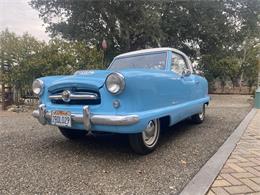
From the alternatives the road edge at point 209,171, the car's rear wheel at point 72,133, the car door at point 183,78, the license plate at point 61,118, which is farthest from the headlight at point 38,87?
the road edge at point 209,171

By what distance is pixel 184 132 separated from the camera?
5500 millimetres

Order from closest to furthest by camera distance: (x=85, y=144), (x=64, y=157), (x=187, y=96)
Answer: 1. (x=64, y=157)
2. (x=85, y=144)
3. (x=187, y=96)

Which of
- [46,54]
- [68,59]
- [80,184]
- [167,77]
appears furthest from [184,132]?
[46,54]

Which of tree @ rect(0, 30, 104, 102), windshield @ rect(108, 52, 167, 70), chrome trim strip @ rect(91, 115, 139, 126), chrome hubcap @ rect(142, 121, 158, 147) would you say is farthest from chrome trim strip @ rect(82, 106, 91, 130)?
tree @ rect(0, 30, 104, 102)

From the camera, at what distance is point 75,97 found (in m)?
3.60

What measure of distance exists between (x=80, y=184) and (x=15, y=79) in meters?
7.82

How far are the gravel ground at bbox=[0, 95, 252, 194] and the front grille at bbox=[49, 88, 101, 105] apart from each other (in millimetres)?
739

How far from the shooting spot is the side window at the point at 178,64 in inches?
189

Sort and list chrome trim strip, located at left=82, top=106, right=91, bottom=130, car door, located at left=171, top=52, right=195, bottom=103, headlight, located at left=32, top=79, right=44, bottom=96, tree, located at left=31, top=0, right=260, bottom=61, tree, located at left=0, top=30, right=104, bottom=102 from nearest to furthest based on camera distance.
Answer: chrome trim strip, located at left=82, top=106, right=91, bottom=130, headlight, located at left=32, top=79, right=44, bottom=96, car door, located at left=171, top=52, right=195, bottom=103, tree, located at left=0, top=30, right=104, bottom=102, tree, located at left=31, top=0, right=260, bottom=61

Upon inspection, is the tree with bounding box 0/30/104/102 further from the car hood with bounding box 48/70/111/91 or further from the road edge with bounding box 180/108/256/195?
the road edge with bounding box 180/108/256/195

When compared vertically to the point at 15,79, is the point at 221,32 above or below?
above

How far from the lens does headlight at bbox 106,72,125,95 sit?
10.7 ft

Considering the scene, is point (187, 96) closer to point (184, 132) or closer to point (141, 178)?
point (184, 132)

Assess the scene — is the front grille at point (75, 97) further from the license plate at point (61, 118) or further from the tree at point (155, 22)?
the tree at point (155, 22)
